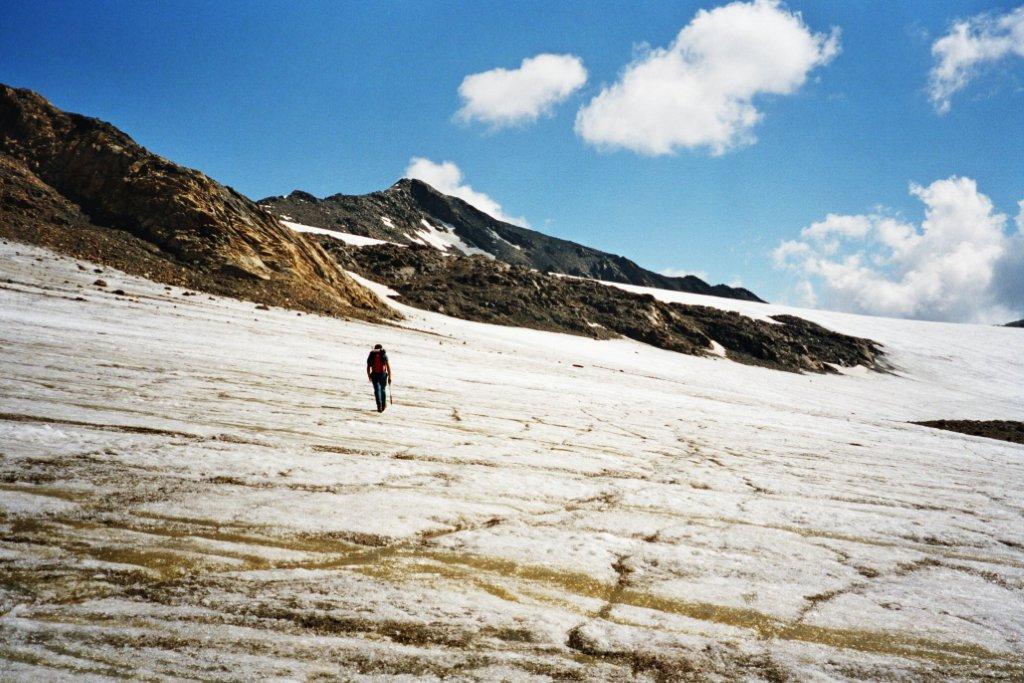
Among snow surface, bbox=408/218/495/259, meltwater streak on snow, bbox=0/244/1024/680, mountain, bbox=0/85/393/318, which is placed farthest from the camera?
snow surface, bbox=408/218/495/259

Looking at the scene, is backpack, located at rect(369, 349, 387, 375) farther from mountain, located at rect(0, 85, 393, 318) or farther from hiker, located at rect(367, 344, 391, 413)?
mountain, located at rect(0, 85, 393, 318)

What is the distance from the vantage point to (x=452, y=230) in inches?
4636

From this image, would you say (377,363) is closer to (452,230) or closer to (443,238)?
(443,238)

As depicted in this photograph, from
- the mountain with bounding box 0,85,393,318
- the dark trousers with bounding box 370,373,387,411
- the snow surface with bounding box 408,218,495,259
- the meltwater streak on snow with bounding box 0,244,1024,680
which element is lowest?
the meltwater streak on snow with bounding box 0,244,1024,680

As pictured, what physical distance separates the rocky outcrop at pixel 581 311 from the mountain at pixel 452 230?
111ft

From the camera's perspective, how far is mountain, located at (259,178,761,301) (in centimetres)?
9050

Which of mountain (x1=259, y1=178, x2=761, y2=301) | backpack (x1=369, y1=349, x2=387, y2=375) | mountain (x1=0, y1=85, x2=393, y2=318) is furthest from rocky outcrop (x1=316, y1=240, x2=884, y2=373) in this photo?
mountain (x1=259, y1=178, x2=761, y2=301)

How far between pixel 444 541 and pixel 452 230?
11809 centimetres

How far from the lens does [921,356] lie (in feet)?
184

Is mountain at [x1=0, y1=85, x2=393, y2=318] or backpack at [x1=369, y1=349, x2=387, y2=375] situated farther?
mountain at [x1=0, y1=85, x2=393, y2=318]

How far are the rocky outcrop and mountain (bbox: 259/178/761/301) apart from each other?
33.7 m

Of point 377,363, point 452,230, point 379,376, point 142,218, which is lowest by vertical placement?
point 379,376

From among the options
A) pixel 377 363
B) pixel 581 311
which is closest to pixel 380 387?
pixel 377 363

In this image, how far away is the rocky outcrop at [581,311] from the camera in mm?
46188
